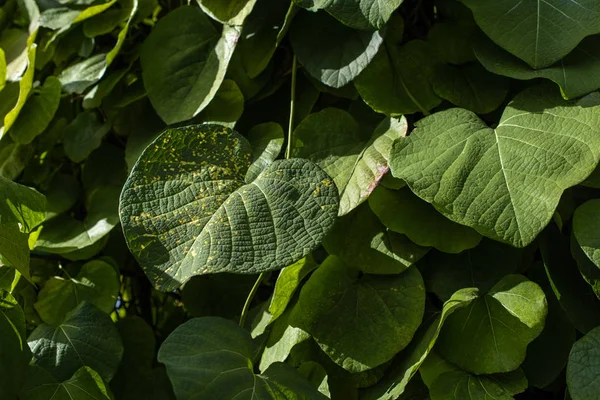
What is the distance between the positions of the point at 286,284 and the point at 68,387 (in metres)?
0.28

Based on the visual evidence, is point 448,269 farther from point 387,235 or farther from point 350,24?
point 350,24

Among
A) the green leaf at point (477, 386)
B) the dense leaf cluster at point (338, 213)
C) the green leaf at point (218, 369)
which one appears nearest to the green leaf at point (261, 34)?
the dense leaf cluster at point (338, 213)

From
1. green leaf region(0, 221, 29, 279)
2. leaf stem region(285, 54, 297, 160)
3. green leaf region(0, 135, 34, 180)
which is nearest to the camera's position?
green leaf region(0, 221, 29, 279)

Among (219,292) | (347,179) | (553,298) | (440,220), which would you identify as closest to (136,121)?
(219,292)

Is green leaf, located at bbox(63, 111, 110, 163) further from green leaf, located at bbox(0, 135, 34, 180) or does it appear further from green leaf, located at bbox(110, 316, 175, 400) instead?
green leaf, located at bbox(110, 316, 175, 400)

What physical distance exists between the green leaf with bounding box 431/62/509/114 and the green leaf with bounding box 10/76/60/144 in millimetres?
564

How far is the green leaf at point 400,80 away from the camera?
3.04 ft

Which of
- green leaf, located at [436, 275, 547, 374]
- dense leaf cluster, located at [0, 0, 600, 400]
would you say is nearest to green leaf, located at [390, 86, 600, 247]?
dense leaf cluster, located at [0, 0, 600, 400]

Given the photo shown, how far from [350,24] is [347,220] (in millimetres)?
235

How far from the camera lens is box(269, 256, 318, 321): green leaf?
89cm

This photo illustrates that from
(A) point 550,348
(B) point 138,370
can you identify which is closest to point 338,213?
(A) point 550,348

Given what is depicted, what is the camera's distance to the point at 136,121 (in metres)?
1.11

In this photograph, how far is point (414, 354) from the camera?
840mm

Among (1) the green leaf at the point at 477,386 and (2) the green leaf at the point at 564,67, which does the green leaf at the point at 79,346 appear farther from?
(2) the green leaf at the point at 564,67
